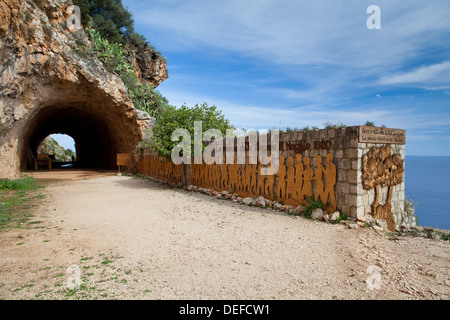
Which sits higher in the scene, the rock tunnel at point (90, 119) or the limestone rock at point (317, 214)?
the rock tunnel at point (90, 119)

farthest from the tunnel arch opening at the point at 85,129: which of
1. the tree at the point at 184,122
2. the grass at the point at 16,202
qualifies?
the tree at the point at 184,122

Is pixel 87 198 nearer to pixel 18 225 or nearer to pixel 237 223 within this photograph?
pixel 18 225

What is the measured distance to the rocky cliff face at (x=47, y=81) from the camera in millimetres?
11258

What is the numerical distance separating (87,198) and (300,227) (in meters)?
7.18

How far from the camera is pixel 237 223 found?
6.50 meters

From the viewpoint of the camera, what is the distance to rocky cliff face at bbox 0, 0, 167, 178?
11.3 m

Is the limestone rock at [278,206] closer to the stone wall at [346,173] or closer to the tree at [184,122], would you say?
the stone wall at [346,173]

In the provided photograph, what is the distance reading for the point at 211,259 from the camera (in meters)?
4.20

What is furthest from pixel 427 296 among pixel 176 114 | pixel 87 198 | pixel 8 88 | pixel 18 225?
pixel 8 88

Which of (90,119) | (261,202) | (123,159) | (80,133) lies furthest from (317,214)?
(80,133)

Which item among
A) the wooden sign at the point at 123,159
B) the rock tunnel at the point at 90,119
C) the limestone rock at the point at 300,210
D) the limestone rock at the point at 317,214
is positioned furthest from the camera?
the wooden sign at the point at 123,159

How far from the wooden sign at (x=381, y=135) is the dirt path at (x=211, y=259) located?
7.23ft

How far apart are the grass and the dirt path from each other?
430 mm

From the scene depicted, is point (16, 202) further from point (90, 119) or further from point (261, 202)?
point (90, 119)
